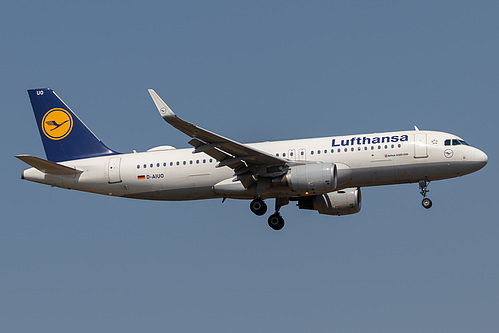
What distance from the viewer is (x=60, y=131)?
48.0 metres

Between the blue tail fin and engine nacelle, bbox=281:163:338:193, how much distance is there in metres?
10.9

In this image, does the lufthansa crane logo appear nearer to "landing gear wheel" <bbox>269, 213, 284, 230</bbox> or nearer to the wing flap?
the wing flap

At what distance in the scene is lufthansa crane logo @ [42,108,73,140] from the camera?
157 ft

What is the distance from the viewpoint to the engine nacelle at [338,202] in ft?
151

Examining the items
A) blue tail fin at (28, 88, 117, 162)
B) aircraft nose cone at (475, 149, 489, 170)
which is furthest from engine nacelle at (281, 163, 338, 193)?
blue tail fin at (28, 88, 117, 162)

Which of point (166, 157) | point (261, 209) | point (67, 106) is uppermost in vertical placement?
point (67, 106)

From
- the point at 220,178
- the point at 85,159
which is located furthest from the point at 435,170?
the point at 85,159

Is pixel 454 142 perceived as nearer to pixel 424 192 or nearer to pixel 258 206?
pixel 424 192

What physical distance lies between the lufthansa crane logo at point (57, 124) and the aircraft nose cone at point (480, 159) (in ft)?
71.6

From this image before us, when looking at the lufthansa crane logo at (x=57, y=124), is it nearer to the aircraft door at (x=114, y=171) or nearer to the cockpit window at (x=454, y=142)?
the aircraft door at (x=114, y=171)

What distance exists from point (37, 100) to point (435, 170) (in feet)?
73.0

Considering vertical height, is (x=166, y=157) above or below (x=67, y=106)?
below

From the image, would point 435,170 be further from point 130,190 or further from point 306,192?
point 130,190

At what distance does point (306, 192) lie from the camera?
42.2 meters
